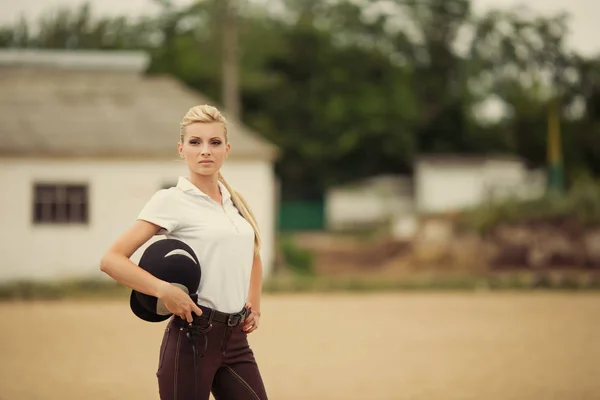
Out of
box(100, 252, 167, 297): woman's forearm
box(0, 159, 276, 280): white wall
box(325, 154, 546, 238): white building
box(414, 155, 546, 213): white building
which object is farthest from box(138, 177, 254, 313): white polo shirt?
box(414, 155, 546, 213): white building

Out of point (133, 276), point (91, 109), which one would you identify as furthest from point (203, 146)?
point (91, 109)

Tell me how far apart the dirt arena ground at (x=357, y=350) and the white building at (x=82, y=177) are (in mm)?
3220

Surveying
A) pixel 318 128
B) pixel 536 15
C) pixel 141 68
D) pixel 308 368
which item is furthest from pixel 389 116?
pixel 308 368

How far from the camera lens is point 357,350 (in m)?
11.3

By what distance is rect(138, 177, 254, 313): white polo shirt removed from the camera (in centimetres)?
372

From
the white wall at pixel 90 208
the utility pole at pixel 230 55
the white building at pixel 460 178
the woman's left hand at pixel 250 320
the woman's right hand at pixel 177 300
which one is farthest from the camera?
the white building at pixel 460 178

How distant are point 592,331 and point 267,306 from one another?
617 cm

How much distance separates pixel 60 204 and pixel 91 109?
3266 mm

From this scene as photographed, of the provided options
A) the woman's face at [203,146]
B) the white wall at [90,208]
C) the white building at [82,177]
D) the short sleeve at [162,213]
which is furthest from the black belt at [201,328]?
the white building at [82,177]

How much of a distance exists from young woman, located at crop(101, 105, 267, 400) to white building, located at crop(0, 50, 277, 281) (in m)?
17.5

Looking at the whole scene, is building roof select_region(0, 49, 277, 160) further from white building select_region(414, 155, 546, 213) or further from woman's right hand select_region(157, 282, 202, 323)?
woman's right hand select_region(157, 282, 202, 323)

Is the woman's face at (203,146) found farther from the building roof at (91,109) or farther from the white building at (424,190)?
the white building at (424,190)

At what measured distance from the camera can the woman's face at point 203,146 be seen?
3801 millimetres

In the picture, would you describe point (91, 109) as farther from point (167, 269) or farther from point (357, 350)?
point (167, 269)
